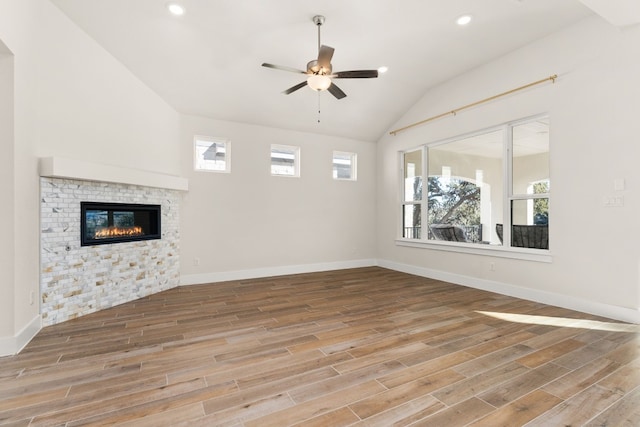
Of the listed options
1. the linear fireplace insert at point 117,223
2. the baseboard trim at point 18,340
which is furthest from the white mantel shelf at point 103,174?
the baseboard trim at point 18,340

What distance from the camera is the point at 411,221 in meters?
6.21

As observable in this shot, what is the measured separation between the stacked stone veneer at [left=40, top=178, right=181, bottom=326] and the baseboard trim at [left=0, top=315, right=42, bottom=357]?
0.30m

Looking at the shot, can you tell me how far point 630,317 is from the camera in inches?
126

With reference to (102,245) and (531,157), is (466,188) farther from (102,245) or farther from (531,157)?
(102,245)

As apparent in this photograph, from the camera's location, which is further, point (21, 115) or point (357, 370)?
point (21, 115)

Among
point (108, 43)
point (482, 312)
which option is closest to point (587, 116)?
point (482, 312)

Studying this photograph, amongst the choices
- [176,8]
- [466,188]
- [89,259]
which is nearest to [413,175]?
[466,188]

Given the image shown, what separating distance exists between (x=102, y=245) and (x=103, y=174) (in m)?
0.87

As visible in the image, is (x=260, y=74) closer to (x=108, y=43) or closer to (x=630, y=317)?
(x=108, y=43)

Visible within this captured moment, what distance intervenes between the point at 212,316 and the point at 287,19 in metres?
3.50

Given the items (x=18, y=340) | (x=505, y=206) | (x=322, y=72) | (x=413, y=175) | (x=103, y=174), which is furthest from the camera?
(x=413, y=175)

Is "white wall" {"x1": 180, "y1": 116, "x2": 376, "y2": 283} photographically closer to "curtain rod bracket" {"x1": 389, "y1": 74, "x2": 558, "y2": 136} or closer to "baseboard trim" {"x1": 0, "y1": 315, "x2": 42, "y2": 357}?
"curtain rod bracket" {"x1": 389, "y1": 74, "x2": 558, "y2": 136}

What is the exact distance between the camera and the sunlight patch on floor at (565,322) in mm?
3061

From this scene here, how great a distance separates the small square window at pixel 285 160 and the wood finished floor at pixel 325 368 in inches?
115
